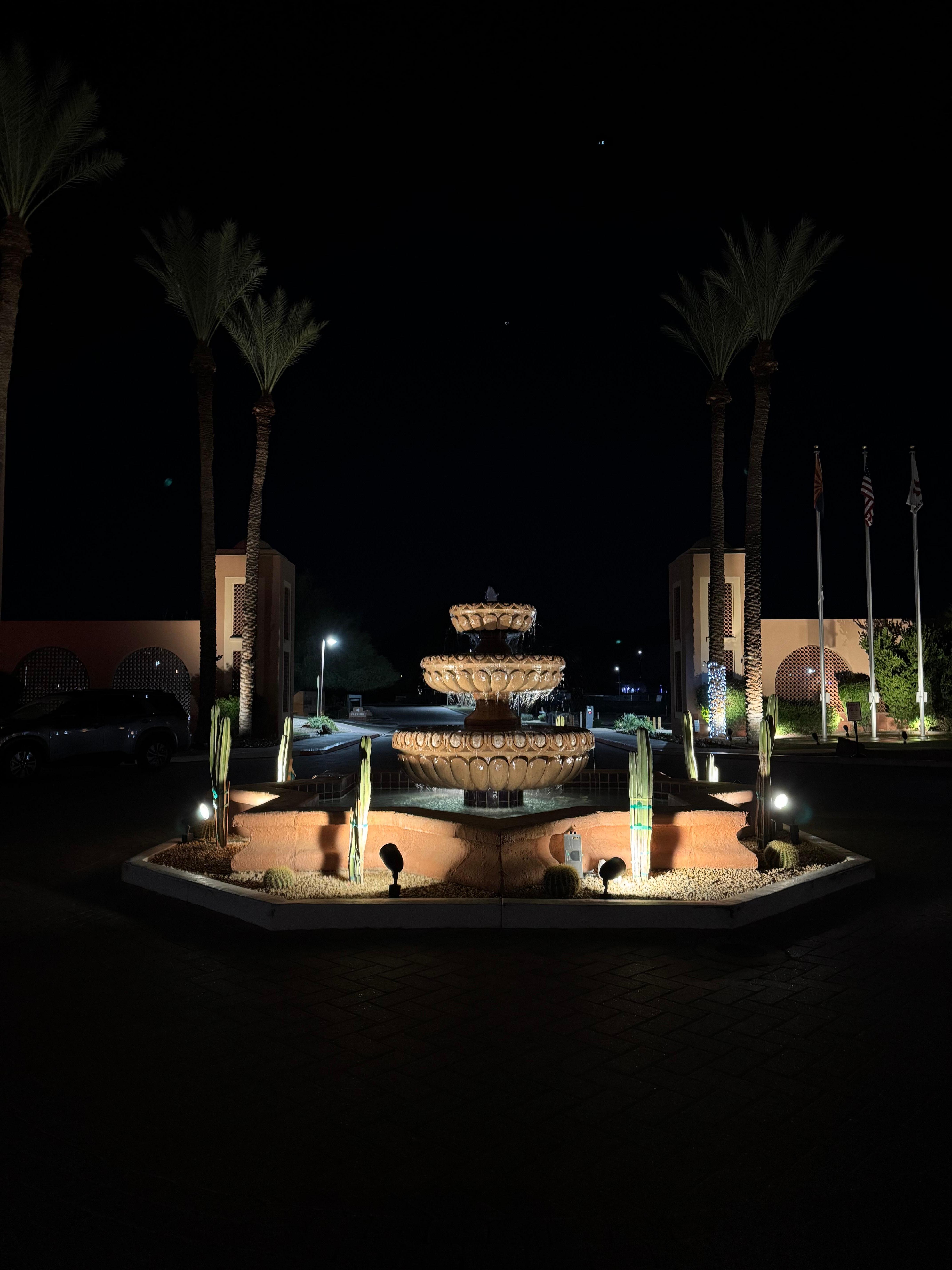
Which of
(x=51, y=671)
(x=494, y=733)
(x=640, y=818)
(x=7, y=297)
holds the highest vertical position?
(x=7, y=297)

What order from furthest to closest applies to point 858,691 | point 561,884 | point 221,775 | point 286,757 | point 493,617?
1. point 858,691
2. point 286,757
3. point 493,617
4. point 221,775
5. point 561,884

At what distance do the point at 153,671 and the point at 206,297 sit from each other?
12.8 meters

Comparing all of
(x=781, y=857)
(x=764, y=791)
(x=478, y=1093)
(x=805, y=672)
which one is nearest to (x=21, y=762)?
(x=764, y=791)

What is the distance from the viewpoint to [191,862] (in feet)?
26.5

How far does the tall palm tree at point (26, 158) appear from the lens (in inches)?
656

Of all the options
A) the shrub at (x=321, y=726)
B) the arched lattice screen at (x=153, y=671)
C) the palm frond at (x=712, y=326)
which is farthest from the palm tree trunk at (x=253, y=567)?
the palm frond at (x=712, y=326)

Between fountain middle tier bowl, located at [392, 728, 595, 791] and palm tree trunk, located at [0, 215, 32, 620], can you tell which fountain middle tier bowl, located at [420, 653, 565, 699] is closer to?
fountain middle tier bowl, located at [392, 728, 595, 791]

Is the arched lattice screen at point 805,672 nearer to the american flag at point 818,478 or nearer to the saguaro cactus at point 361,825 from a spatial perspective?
the american flag at point 818,478

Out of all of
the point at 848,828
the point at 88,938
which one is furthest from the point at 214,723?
the point at 848,828

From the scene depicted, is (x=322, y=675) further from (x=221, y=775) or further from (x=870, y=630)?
(x=221, y=775)

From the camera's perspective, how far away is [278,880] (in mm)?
7082

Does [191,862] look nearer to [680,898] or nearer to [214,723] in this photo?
[214,723]

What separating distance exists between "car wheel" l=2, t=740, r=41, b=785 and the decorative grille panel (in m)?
11.1

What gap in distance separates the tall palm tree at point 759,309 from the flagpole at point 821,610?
64.8 inches
